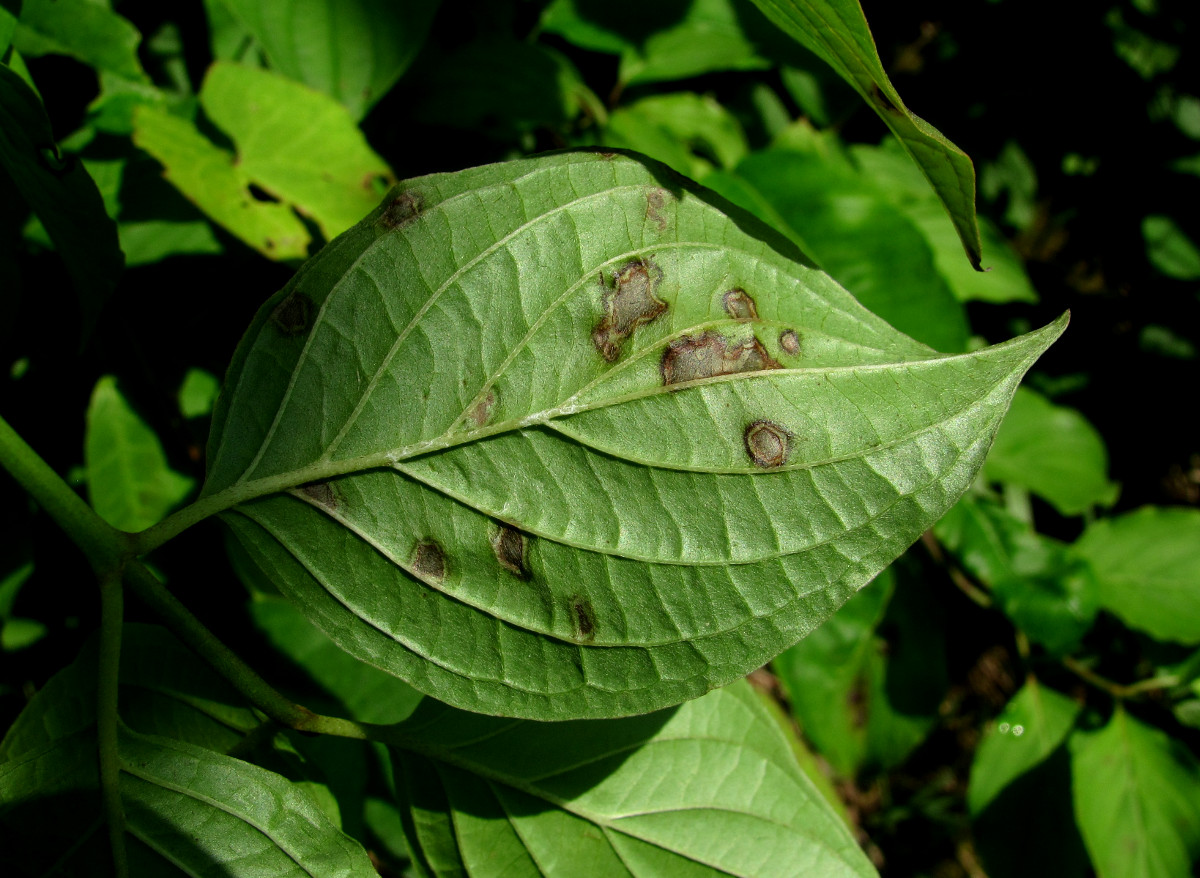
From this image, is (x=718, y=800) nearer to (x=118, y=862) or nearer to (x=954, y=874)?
(x=118, y=862)

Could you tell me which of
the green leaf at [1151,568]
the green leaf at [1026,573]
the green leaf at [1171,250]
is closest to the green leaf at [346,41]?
the green leaf at [1026,573]

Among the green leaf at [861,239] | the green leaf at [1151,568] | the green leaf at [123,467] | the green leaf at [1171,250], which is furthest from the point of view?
the green leaf at [1171,250]

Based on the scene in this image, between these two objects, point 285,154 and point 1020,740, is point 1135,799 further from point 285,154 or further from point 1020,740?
point 285,154

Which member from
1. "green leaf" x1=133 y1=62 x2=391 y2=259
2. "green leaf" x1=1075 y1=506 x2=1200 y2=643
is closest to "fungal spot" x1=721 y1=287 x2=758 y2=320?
"green leaf" x1=133 y1=62 x2=391 y2=259

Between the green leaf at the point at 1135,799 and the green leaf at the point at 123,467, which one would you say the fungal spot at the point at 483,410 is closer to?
the green leaf at the point at 123,467

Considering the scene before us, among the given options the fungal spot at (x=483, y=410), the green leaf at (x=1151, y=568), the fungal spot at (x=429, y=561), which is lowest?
the green leaf at (x=1151, y=568)

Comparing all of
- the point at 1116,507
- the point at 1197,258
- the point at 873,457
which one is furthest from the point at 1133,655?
the point at 873,457

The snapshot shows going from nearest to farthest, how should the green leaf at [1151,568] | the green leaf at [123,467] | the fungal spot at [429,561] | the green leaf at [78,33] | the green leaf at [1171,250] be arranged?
1. the fungal spot at [429,561]
2. the green leaf at [78,33]
3. the green leaf at [123,467]
4. the green leaf at [1151,568]
5. the green leaf at [1171,250]
